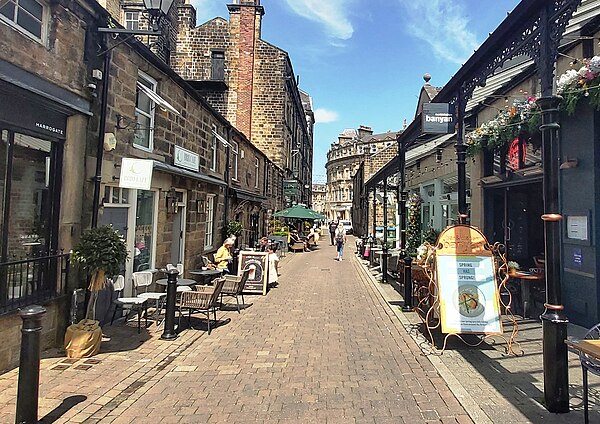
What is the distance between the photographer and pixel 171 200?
9.16m

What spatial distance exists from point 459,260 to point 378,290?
5551 mm

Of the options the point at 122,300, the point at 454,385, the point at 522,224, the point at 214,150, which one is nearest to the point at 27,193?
the point at 122,300

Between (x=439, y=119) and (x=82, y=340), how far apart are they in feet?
21.6

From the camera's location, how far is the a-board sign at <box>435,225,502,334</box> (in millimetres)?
5715

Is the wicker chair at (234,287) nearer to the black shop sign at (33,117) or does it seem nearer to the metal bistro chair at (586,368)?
the black shop sign at (33,117)

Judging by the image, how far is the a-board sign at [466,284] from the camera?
225 inches

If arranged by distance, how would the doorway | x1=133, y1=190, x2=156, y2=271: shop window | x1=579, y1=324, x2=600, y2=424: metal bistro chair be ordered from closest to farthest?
x1=579, y1=324, x2=600, y2=424: metal bistro chair → x1=133, y1=190, x2=156, y2=271: shop window → the doorway

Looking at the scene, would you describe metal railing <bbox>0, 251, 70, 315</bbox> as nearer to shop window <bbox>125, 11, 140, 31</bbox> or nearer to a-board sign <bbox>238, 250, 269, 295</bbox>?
a-board sign <bbox>238, 250, 269, 295</bbox>

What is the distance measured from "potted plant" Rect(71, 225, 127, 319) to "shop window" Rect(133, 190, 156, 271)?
7.76 feet

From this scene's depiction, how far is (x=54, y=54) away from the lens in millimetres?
5320

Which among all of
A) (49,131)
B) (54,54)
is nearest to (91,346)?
(49,131)

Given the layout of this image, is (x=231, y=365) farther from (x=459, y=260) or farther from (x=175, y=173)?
(x=175, y=173)

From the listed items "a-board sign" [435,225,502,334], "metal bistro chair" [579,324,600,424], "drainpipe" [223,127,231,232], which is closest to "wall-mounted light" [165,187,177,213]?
"drainpipe" [223,127,231,232]

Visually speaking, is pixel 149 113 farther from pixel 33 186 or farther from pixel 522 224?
pixel 522 224
